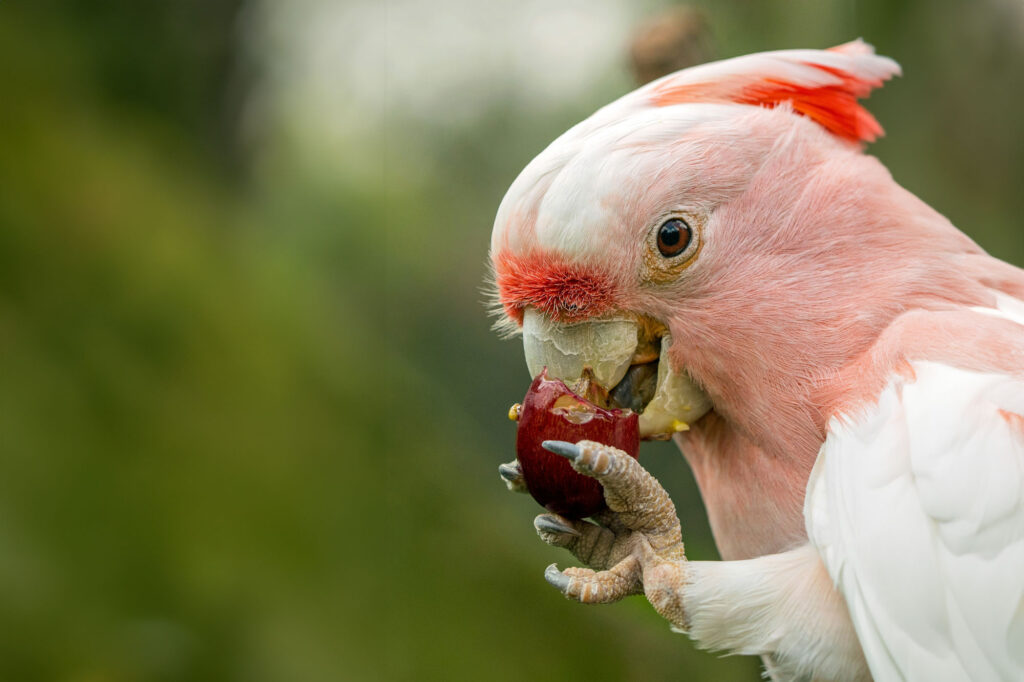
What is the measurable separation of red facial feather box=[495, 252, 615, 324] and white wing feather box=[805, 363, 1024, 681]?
347 millimetres

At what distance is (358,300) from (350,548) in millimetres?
724

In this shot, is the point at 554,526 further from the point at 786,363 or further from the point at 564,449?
the point at 786,363

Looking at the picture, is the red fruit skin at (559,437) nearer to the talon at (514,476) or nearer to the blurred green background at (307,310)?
the talon at (514,476)

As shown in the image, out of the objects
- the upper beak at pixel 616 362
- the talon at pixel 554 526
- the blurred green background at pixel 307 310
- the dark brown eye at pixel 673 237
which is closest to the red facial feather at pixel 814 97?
the dark brown eye at pixel 673 237

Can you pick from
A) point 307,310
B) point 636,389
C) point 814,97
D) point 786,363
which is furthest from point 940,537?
point 307,310

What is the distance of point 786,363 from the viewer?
0.99 meters

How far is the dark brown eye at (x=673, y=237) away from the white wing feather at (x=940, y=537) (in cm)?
31

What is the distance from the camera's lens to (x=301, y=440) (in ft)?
6.88

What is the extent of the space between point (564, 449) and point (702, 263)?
0.32m

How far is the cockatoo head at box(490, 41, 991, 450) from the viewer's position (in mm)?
979

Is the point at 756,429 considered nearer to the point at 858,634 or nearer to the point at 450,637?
the point at 858,634

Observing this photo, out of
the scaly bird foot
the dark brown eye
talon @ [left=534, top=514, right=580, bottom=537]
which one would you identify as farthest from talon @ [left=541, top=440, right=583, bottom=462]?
the dark brown eye

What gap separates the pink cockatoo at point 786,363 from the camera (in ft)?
2.74

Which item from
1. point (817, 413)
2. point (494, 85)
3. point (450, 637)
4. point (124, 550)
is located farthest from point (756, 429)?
point (494, 85)
